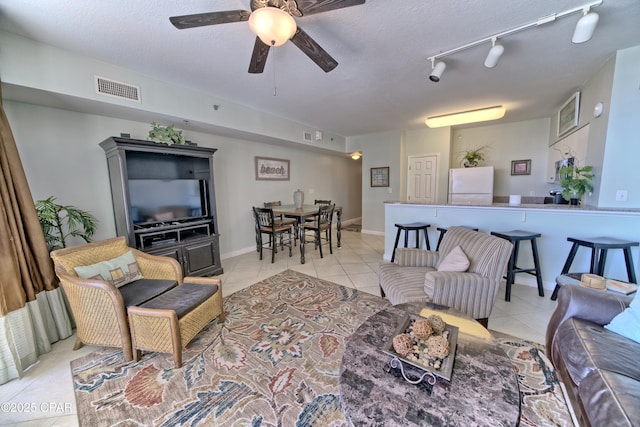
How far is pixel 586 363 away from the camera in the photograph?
1.19m

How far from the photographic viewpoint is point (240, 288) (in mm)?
3068

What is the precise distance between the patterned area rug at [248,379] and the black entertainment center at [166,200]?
127cm

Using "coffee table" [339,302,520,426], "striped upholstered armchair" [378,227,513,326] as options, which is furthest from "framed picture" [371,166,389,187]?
"coffee table" [339,302,520,426]

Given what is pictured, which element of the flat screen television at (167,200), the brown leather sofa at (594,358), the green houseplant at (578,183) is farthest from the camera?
the flat screen television at (167,200)

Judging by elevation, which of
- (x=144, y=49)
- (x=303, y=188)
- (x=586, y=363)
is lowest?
(x=586, y=363)

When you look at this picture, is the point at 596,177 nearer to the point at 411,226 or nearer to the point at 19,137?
the point at 411,226

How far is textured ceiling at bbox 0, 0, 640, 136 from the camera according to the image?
69.7 inches

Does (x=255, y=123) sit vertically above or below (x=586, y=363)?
above

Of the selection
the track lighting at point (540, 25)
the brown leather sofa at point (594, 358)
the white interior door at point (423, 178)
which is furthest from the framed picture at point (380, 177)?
the brown leather sofa at point (594, 358)

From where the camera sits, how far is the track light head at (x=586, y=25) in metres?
1.70

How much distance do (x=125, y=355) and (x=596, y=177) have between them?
198 inches

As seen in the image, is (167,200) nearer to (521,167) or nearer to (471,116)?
(471,116)

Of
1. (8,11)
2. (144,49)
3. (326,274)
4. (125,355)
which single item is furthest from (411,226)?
(8,11)

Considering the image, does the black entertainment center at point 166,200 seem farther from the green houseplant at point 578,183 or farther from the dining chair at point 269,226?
the green houseplant at point 578,183
